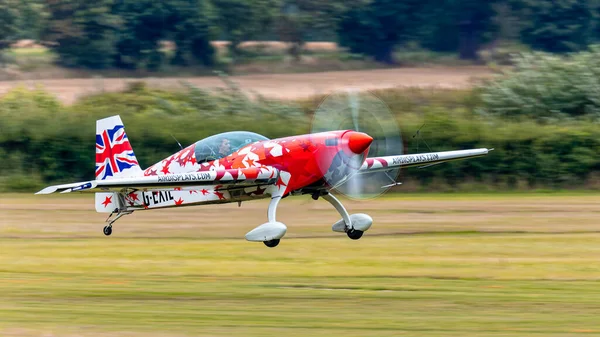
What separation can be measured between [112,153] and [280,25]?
1885 inches

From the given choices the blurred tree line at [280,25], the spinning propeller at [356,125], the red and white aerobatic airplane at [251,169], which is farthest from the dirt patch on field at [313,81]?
the spinning propeller at [356,125]

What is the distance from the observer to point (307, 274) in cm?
1451

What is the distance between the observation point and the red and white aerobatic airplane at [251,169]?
16.9 meters

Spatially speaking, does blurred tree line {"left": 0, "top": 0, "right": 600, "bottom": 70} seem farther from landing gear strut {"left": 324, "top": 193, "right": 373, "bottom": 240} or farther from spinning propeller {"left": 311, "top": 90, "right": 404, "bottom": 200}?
spinning propeller {"left": 311, "top": 90, "right": 404, "bottom": 200}

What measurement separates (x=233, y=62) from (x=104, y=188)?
150 ft

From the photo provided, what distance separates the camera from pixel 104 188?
16469 millimetres

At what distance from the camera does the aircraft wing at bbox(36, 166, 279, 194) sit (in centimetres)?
1628

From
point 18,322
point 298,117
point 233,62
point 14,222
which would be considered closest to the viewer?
point 18,322

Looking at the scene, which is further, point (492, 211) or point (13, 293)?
point (492, 211)

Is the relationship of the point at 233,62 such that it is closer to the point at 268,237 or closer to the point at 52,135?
the point at 52,135

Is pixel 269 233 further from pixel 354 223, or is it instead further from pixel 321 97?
pixel 321 97

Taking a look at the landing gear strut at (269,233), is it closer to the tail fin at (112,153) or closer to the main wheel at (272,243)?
the main wheel at (272,243)

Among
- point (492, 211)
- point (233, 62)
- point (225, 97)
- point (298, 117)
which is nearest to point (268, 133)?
point (298, 117)

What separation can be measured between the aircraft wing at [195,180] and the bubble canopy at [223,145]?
0.70 metres
